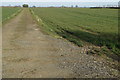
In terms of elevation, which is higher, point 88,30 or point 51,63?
point 88,30

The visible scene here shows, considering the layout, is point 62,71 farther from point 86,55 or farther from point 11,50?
point 11,50

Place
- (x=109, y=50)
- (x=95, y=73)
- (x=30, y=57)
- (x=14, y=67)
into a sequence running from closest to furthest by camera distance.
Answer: (x=95, y=73)
(x=14, y=67)
(x=30, y=57)
(x=109, y=50)

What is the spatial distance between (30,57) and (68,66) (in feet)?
6.96

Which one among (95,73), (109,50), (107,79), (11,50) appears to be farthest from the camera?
(109,50)

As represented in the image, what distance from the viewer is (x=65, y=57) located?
28.8ft

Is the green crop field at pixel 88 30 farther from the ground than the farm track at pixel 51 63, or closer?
farther from the ground

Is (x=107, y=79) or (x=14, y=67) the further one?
(x=14, y=67)

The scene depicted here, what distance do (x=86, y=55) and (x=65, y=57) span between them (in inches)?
45.6

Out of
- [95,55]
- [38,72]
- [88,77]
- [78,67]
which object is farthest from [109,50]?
[38,72]

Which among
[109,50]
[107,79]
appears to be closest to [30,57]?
[107,79]

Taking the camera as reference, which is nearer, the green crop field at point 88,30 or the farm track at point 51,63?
the farm track at point 51,63

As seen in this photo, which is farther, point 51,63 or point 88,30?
point 88,30

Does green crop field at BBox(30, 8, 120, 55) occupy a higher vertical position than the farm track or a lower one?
higher

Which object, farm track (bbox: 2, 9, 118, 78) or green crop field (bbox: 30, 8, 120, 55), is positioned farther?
green crop field (bbox: 30, 8, 120, 55)
